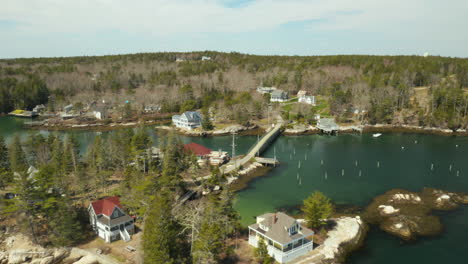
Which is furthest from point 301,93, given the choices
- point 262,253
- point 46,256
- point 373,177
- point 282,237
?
point 46,256

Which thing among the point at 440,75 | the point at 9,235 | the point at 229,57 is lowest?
the point at 9,235

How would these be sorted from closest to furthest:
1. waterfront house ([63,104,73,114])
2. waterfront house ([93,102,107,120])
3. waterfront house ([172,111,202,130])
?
waterfront house ([172,111,202,130]) → waterfront house ([93,102,107,120]) → waterfront house ([63,104,73,114])

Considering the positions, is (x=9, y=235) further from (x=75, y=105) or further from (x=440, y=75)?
(x=440, y=75)

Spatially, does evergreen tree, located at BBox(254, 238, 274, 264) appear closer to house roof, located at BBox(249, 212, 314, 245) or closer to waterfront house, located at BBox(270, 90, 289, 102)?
house roof, located at BBox(249, 212, 314, 245)

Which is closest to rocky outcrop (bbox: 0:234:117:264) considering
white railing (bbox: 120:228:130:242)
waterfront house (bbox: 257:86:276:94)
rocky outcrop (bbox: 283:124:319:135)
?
white railing (bbox: 120:228:130:242)

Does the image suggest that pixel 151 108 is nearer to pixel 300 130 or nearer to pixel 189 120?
pixel 189 120

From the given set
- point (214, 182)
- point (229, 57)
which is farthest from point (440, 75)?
point (229, 57)

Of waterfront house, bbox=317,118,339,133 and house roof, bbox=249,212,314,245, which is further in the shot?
waterfront house, bbox=317,118,339,133
